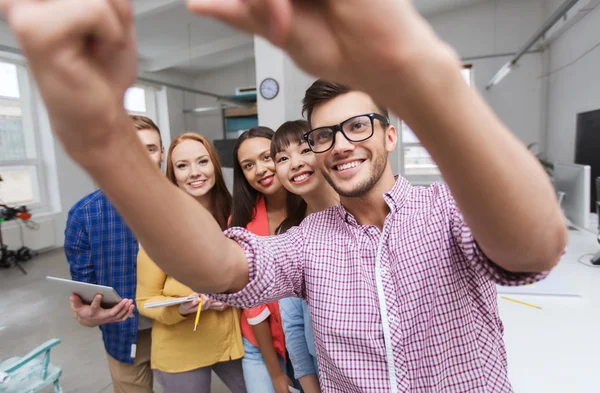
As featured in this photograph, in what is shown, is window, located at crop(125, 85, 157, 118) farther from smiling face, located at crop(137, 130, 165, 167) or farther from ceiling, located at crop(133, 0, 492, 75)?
smiling face, located at crop(137, 130, 165, 167)

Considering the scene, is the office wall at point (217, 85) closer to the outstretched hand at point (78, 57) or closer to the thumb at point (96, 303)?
the thumb at point (96, 303)

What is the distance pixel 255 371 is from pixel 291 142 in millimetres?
1056

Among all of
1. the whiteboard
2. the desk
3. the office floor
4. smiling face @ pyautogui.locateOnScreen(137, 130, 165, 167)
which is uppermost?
smiling face @ pyautogui.locateOnScreen(137, 130, 165, 167)

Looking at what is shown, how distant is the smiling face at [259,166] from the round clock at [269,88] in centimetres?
305

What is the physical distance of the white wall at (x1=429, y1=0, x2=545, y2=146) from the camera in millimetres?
6555

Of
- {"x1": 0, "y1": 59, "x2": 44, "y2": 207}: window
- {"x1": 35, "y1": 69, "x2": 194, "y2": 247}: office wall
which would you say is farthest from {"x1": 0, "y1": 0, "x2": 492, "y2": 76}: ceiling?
{"x1": 35, "y1": 69, "x2": 194, "y2": 247}: office wall

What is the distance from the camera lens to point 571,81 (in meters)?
5.33

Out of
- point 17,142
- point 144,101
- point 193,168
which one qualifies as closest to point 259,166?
point 193,168

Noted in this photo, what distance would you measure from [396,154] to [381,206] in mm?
6928

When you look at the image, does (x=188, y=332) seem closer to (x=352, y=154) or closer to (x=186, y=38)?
(x=352, y=154)

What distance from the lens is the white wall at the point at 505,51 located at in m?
6.55

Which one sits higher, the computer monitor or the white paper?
the computer monitor

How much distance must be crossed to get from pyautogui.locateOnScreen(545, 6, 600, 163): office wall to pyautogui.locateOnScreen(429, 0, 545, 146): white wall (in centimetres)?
30

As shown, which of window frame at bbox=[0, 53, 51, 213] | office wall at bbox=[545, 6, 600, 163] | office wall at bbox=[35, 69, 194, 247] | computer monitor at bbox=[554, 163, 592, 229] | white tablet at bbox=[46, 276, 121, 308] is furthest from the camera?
office wall at bbox=[35, 69, 194, 247]
